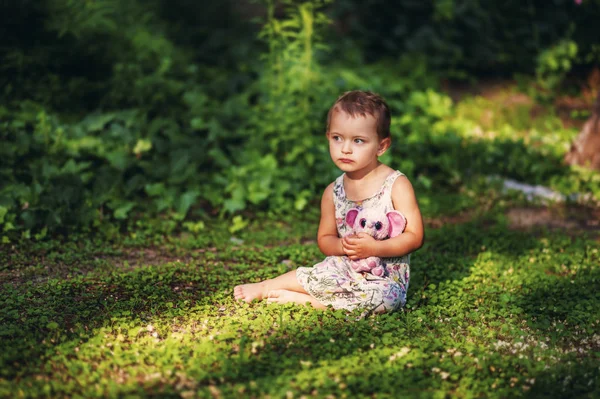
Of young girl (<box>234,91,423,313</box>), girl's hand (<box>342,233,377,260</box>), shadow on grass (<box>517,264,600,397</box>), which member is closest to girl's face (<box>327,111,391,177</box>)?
young girl (<box>234,91,423,313</box>)

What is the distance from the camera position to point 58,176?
564cm

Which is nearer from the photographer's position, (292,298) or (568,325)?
(568,325)

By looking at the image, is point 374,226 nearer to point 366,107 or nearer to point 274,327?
point 366,107

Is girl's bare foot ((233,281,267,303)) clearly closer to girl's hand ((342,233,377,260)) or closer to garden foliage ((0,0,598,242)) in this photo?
girl's hand ((342,233,377,260))

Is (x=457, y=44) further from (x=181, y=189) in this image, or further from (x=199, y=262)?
(x=199, y=262)

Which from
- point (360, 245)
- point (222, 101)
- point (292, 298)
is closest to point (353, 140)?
point (360, 245)

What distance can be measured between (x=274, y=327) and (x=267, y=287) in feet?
1.50

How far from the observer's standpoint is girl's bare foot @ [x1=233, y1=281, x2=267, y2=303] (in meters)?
4.11

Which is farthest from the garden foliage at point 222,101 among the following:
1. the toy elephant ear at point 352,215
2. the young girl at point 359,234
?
the toy elephant ear at point 352,215

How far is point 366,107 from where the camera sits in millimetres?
3871

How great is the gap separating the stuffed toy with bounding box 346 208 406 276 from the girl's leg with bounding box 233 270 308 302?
36 cm

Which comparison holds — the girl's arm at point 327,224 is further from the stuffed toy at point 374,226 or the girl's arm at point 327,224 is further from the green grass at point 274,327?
the green grass at point 274,327

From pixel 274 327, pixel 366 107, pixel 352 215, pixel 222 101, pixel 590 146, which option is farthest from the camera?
pixel 222 101

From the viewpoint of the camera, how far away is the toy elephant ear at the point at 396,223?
398cm
